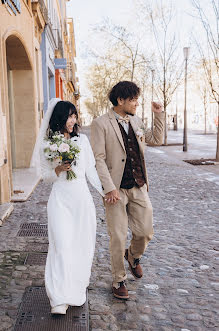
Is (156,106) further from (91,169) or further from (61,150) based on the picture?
(61,150)

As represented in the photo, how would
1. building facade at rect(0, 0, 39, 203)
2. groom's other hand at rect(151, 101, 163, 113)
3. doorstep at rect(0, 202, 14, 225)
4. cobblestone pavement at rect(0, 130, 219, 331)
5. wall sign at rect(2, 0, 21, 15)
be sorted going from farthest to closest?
building facade at rect(0, 0, 39, 203) → wall sign at rect(2, 0, 21, 15) → doorstep at rect(0, 202, 14, 225) → groom's other hand at rect(151, 101, 163, 113) → cobblestone pavement at rect(0, 130, 219, 331)

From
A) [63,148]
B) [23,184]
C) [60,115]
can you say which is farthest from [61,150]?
[23,184]

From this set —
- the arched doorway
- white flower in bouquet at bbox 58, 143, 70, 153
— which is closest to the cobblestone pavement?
white flower in bouquet at bbox 58, 143, 70, 153

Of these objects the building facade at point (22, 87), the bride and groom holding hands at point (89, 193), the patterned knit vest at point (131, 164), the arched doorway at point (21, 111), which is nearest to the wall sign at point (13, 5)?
the building facade at point (22, 87)

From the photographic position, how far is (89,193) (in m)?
3.63

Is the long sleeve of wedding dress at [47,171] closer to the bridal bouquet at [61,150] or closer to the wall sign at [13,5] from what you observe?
the bridal bouquet at [61,150]

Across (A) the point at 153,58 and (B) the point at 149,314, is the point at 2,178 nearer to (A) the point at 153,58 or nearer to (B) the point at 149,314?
(B) the point at 149,314

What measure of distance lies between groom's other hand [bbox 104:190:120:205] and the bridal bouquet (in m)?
0.35

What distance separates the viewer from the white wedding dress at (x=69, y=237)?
3238mm

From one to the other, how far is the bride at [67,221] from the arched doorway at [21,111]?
9491 millimetres

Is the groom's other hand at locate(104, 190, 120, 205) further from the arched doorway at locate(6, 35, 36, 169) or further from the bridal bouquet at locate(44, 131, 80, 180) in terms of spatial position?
the arched doorway at locate(6, 35, 36, 169)

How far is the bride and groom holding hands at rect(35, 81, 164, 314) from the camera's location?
3.29 meters

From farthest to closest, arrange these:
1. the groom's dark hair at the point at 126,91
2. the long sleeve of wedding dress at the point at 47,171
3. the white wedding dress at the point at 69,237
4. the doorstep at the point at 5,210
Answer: the doorstep at the point at 5,210 < the groom's dark hair at the point at 126,91 < the long sleeve of wedding dress at the point at 47,171 < the white wedding dress at the point at 69,237

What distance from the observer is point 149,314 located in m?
3.43
